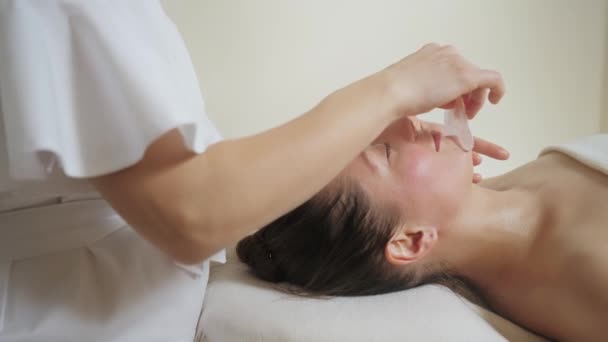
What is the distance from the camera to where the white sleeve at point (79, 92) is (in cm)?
46

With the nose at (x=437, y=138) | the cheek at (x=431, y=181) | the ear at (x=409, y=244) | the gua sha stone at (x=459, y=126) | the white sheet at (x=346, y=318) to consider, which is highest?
the gua sha stone at (x=459, y=126)

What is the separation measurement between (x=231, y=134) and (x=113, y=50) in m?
0.89

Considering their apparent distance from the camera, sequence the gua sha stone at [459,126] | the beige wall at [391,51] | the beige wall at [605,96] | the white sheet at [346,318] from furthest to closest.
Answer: the beige wall at [605,96] → the beige wall at [391,51] → the gua sha stone at [459,126] → the white sheet at [346,318]

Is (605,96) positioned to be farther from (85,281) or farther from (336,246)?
(85,281)

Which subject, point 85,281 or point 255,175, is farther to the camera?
point 85,281

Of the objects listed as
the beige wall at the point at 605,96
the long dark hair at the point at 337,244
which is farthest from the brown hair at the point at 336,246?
the beige wall at the point at 605,96

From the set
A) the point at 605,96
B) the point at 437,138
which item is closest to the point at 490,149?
the point at 437,138

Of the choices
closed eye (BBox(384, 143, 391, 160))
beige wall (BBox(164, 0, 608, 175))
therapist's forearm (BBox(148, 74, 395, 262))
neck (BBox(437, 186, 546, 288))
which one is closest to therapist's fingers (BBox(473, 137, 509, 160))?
neck (BBox(437, 186, 546, 288))

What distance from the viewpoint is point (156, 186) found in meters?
0.49

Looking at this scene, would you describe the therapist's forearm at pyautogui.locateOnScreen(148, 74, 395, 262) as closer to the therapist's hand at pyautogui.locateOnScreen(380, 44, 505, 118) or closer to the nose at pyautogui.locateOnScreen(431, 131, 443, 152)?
the therapist's hand at pyautogui.locateOnScreen(380, 44, 505, 118)

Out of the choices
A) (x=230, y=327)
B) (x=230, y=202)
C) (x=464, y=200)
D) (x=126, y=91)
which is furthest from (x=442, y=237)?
(x=126, y=91)

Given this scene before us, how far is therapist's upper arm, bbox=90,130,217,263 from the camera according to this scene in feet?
1.60

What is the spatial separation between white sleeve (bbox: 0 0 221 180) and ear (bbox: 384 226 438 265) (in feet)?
1.71

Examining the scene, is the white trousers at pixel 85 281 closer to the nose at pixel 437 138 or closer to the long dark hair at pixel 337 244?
the long dark hair at pixel 337 244
